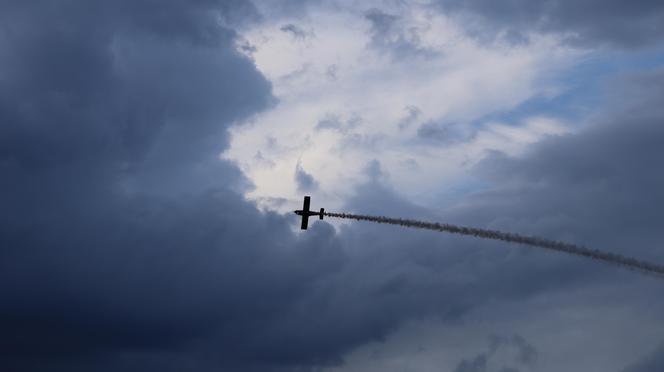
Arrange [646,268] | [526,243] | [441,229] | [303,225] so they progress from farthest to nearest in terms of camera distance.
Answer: [303,225]
[441,229]
[526,243]
[646,268]

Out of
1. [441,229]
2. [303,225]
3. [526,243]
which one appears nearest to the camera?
[526,243]

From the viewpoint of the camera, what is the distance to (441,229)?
174 metres

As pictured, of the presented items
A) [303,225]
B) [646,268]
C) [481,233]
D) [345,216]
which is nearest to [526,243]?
[481,233]

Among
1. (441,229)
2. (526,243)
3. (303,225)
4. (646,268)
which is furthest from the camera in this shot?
(303,225)

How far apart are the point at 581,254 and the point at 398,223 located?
1624 inches

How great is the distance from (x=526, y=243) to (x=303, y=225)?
181 ft

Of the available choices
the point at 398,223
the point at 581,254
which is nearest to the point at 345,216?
the point at 398,223

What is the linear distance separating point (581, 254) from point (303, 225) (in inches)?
2631

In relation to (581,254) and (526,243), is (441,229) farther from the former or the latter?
(581,254)

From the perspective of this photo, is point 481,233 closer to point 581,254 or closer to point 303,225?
point 581,254

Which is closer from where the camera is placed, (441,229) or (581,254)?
(581,254)

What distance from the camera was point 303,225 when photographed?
625ft

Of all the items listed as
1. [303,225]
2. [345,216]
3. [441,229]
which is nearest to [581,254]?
[441,229]

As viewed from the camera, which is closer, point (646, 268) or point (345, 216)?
point (646, 268)
